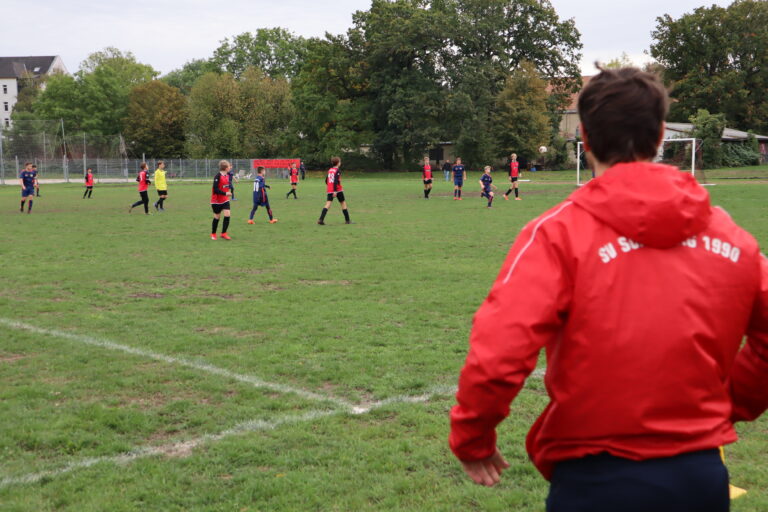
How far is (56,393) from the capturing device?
5.93 meters

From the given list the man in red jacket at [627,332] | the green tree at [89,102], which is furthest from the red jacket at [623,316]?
the green tree at [89,102]

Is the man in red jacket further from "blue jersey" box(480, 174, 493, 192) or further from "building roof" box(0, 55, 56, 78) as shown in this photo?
"building roof" box(0, 55, 56, 78)

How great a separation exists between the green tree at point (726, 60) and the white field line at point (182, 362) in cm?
6772

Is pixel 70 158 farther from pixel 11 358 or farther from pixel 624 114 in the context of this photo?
pixel 624 114

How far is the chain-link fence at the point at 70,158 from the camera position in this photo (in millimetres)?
52094

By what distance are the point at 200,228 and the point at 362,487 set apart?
16254mm

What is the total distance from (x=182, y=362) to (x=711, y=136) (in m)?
53.3

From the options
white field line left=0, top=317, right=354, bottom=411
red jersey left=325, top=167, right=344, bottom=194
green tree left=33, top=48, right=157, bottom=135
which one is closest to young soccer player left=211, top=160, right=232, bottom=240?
red jersey left=325, top=167, right=344, bottom=194

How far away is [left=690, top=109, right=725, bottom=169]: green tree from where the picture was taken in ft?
171

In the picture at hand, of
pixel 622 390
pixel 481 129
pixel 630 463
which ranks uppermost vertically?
pixel 481 129

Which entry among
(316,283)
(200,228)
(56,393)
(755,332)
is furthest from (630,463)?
(200,228)

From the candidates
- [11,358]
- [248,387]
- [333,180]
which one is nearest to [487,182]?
[333,180]

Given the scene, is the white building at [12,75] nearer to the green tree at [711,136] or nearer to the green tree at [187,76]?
the green tree at [187,76]

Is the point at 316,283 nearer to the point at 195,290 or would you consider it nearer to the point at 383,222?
the point at 195,290
